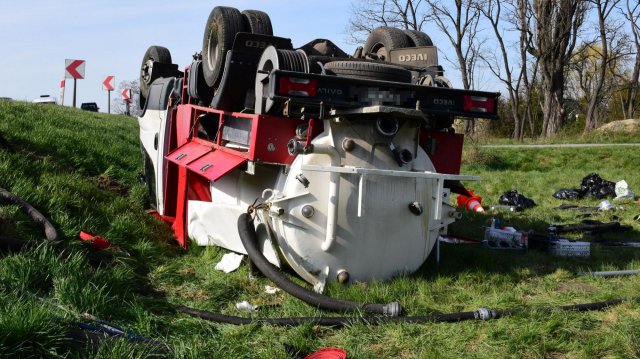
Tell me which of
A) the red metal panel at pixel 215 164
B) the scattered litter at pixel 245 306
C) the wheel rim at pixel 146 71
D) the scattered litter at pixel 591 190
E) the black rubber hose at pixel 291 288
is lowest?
the scattered litter at pixel 245 306

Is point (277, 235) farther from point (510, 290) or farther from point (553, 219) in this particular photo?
point (553, 219)

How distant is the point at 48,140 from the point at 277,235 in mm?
4424

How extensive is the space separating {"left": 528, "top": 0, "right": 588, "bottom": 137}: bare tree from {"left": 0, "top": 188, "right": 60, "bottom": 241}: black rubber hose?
1116 inches

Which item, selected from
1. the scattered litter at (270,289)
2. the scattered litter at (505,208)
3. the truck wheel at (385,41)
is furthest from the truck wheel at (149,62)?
the scattered litter at (505,208)

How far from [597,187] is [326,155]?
786 centimetres

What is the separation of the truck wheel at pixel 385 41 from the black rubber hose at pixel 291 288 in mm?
2362

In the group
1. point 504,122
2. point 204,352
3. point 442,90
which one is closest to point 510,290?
point 442,90

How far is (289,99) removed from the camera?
4621mm

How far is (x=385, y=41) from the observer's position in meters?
6.62

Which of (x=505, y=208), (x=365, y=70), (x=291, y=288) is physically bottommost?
(x=291, y=288)

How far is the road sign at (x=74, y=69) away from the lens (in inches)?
746

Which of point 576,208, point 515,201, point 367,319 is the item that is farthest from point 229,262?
point 576,208

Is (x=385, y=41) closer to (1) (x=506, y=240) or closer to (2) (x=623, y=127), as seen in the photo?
(1) (x=506, y=240)

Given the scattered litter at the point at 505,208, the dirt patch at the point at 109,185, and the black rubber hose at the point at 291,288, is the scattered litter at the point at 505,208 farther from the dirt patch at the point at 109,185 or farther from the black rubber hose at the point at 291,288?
the black rubber hose at the point at 291,288
